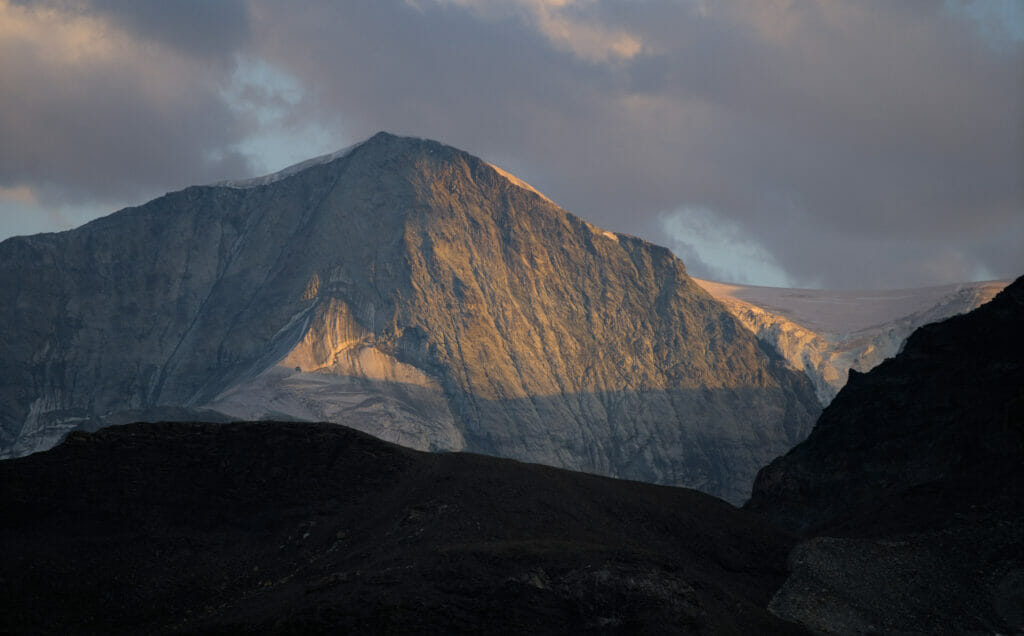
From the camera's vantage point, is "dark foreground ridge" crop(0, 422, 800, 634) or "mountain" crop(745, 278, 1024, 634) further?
"mountain" crop(745, 278, 1024, 634)

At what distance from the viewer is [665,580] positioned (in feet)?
208

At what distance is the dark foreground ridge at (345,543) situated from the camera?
5984cm

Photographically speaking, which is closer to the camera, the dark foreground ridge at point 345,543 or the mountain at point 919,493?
the dark foreground ridge at point 345,543

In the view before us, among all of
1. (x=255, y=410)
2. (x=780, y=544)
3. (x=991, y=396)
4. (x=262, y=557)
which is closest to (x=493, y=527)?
(x=262, y=557)

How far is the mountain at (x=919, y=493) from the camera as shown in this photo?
68625 millimetres

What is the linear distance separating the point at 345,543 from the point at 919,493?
4338cm

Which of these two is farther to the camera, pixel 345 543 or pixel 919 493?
pixel 919 493

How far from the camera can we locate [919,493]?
8719cm

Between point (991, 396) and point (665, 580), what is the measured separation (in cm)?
4734

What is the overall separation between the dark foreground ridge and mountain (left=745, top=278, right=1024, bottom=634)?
5.48 m

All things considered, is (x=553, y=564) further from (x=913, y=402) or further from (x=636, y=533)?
(x=913, y=402)

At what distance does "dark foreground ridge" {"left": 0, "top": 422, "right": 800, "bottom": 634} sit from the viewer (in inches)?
2356

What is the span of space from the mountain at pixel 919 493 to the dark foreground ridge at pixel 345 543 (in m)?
5.48

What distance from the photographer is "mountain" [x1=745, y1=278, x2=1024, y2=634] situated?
225 feet
